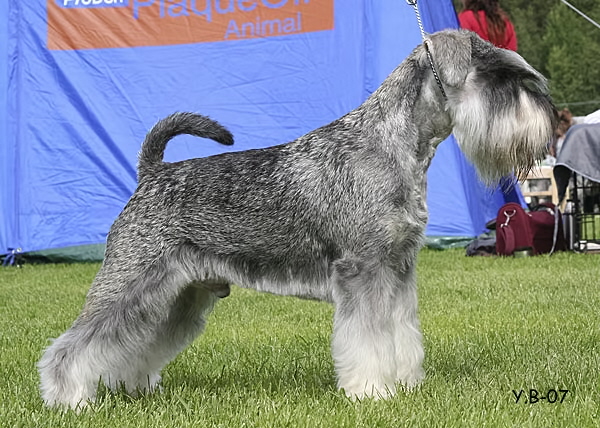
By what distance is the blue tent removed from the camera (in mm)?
10336

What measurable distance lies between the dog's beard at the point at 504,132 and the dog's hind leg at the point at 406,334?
64cm

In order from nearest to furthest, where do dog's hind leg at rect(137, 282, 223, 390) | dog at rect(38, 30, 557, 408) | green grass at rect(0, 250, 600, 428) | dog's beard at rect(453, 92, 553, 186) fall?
green grass at rect(0, 250, 600, 428) → dog at rect(38, 30, 557, 408) → dog's beard at rect(453, 92, 553, 186) → dog's hind leg at rect(137, 282, 223, 390)

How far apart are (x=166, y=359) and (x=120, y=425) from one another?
822 millimetres

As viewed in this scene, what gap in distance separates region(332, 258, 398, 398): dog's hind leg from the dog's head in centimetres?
78

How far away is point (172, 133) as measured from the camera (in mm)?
4320

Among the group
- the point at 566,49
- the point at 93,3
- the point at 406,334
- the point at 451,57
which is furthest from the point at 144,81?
the point at 566,49

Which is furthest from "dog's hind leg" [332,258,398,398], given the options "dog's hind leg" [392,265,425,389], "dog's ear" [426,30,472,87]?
"dog's ear" [426,30,472,87]

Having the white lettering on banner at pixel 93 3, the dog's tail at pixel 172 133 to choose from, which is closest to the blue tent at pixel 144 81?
the white lettering on banner at pixel 93 3

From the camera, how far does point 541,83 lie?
13.2 ft

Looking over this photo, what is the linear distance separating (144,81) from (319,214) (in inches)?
279

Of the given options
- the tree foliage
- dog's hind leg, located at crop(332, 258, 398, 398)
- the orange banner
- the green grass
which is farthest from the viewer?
the tree foliage

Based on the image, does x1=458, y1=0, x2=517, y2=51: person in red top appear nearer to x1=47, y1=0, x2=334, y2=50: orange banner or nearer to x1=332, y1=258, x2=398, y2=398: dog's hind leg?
x1=47, y1=0, x2=334, y2=50: orange banner

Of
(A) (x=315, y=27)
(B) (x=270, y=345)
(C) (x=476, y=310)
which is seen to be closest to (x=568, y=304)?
(C) (x=476, y=310)

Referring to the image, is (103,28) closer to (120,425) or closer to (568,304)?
(568,304)
